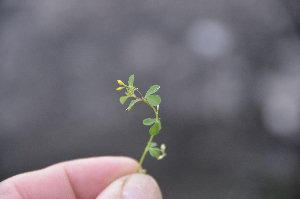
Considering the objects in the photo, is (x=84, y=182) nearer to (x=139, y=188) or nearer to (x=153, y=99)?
(x=139, y=188)

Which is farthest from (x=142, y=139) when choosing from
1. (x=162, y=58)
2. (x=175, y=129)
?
(x=162, y=58)

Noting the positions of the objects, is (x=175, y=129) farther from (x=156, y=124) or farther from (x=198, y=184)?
(x=156, y=124)

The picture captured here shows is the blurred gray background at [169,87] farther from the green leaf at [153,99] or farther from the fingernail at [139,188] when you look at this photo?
the green leaf at [153,99]

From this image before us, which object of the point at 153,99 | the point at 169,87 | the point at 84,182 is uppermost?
the point at 153,99

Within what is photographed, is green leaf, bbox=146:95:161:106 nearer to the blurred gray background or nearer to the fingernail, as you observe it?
the fingernail

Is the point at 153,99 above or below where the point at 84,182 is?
above

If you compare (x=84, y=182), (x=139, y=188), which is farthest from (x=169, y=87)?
(x=139, y=188)

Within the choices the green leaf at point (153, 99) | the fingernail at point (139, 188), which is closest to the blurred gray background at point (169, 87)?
the fingernail at point (139, 188)
